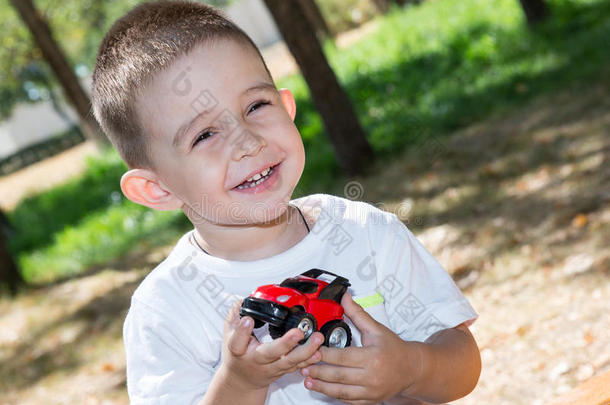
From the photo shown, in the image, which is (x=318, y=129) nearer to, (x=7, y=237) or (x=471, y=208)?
(x=471, y=208)

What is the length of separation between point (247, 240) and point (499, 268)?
9.41 feet

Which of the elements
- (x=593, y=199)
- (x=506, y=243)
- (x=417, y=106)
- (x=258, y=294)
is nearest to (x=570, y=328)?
(x=506, y=243)

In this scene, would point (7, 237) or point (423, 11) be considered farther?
point (423, 11)

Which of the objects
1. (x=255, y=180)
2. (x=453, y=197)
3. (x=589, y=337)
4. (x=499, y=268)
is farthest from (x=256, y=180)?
(x=453, y=197)

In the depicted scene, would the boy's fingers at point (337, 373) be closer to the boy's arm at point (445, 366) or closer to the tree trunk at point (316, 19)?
the boy's arm at point (445, 366)

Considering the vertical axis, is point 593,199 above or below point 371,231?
below

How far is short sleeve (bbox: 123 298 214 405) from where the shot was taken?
1789 millimetres

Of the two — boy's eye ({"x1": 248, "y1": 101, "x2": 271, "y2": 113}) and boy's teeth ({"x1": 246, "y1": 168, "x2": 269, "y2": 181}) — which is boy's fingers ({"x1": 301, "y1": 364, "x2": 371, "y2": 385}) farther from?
boy's eye ({"x1": 248, "y1": 101, "x2": 271, "y2": 113})

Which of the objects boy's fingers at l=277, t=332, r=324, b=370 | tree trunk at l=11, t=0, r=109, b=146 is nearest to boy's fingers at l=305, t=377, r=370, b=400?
boy's fingers at l=277, t=332, r=324, b=370

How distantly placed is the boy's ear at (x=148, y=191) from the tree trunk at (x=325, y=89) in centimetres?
483

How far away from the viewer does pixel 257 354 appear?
5.00 feet

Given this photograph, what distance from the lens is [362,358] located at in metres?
1.62

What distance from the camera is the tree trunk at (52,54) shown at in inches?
522

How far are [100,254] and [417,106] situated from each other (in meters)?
4.33
